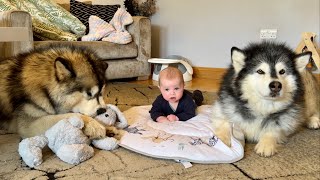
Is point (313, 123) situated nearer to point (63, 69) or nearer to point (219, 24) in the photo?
point (63, 69)

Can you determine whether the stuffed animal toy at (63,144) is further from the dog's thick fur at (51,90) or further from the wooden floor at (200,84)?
the wooden floor at (200,84)

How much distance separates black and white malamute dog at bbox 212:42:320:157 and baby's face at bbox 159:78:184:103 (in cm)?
30

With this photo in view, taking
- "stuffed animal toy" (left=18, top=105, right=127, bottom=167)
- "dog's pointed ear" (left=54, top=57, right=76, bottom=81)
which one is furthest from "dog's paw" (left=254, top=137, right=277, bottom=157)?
"dog's pointed ear" (left=54, top=57, right=76, bottom=81)

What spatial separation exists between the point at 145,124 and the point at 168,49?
116 inches

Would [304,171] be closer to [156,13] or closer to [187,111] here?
[187,111]

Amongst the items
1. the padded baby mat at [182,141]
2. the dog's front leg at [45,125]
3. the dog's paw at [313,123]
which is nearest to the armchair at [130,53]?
the padded baby mat at [182,141]

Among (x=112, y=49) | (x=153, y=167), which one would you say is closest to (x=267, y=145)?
(x=153, y=167)

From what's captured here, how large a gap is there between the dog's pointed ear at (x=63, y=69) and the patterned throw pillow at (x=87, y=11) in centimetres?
260

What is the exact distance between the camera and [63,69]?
1.52m

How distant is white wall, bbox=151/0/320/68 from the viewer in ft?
12.3

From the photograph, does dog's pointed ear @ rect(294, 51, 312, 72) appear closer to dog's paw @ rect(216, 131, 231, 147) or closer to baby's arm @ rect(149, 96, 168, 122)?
dog's paw @ rect(216, 131, 231, 147)

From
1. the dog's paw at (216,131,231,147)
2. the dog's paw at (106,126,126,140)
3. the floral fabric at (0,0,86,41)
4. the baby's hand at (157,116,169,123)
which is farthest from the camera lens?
the floral fabric at (0,0,86,41)

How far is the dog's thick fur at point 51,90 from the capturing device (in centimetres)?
156

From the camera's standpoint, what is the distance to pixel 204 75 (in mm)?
4387
